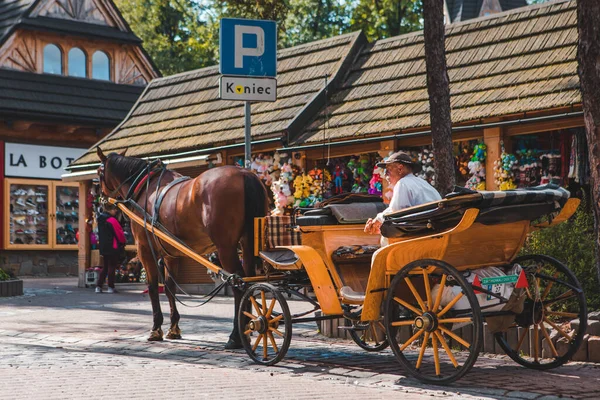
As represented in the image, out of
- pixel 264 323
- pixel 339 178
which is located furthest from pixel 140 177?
pixel 339 178

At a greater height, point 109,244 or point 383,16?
point 383,16

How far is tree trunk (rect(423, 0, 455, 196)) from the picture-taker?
1164 cm

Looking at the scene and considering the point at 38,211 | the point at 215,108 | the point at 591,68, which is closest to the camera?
the point at 591,68

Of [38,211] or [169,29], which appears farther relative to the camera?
[169,29]

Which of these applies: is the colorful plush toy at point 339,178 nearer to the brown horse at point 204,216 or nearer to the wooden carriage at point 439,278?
the brown horse at point 204,216

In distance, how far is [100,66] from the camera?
34.7m

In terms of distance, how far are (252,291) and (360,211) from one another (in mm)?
1264

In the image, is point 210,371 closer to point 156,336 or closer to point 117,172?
point 156,336

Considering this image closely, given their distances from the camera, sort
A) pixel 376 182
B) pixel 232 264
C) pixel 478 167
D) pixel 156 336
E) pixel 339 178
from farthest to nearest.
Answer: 1. pixel 339 178
2. pixel 376 182
3. pixel 478 167
4. pixel 156 336
5. pixel 232 264

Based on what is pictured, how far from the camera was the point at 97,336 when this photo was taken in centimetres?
1266

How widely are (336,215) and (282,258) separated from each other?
38.4 inches

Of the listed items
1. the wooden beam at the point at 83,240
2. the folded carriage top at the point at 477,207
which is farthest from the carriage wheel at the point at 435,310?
the wooden beam at the point at 83,240

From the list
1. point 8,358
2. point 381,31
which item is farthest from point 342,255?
point 381,31

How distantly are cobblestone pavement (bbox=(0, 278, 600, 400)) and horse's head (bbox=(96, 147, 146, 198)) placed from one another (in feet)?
5.79
